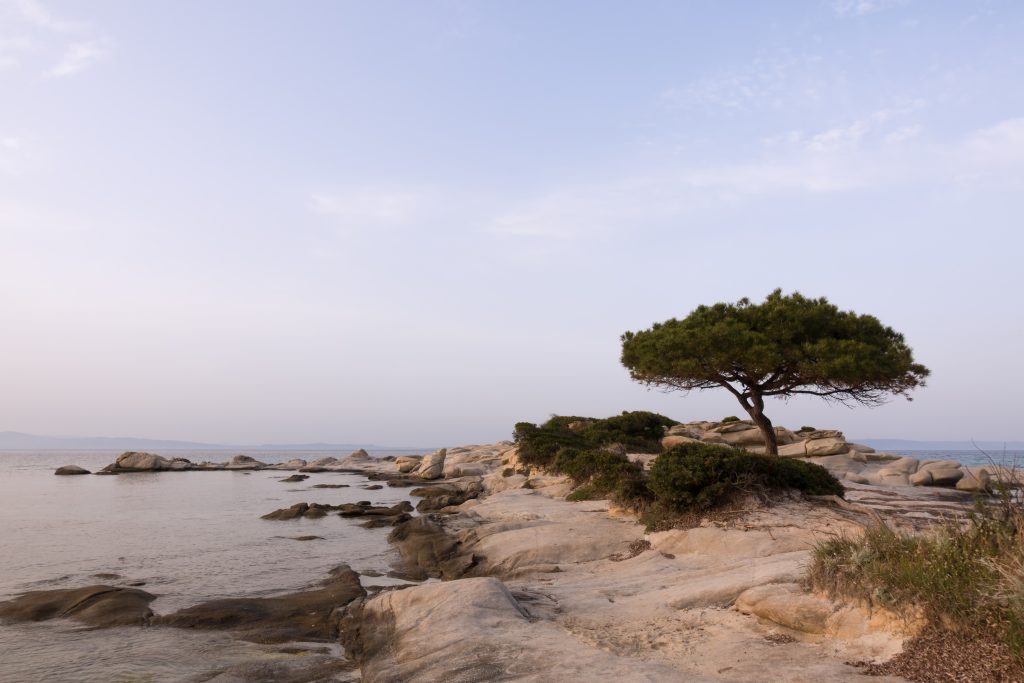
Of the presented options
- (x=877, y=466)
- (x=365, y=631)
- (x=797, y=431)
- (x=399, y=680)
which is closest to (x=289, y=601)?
(x=365, y=631)

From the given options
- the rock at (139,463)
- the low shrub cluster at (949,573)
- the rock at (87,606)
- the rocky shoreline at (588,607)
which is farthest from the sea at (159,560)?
the rock at (139,463)

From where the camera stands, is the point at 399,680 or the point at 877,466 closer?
the point at 399,680

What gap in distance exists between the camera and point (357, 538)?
1914 cm

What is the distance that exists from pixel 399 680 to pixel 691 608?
412 centimetres

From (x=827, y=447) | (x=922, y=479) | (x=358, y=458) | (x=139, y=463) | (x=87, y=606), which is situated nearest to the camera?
(x=87, y=606)

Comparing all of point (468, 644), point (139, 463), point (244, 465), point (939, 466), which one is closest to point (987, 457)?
point (468, 644)

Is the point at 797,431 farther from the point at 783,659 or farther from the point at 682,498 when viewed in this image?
the point at 783,659

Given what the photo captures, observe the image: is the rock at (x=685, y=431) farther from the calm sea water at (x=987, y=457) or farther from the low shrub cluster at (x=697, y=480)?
the low shrub cluster at (x=697, y=480)

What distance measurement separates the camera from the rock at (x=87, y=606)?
34.8ft

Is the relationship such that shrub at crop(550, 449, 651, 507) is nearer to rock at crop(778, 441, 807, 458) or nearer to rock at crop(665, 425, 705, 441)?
rock at crop(665, 425, 705, 441)

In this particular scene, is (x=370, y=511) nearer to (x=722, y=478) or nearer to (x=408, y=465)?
(x=722, y=478)

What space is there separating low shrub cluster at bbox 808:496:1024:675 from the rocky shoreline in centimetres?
28

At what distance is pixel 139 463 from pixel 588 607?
2241 inches

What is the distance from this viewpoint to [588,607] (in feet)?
31.1
